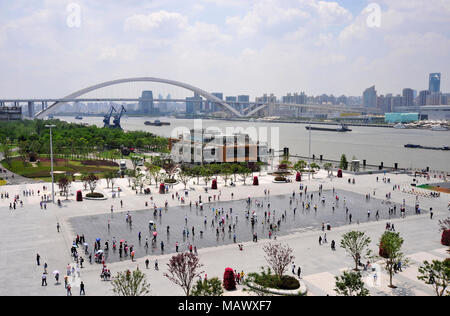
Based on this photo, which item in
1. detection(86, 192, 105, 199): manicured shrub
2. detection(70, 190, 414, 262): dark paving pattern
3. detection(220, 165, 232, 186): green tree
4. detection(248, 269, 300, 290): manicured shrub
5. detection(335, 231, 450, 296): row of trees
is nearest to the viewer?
detection(335, 231, 450, 296): row of trees

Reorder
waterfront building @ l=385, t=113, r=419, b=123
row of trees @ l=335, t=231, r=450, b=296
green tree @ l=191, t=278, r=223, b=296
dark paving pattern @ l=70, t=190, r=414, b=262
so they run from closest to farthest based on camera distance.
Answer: green tree @ l=191, t=278, r=223, b=296 → row of trees @ l=335, t=231, r=450, b=296 → dark paving pattern @ l=70, t=190, r=414, b=262 → waterfront building @ l=385, t=113, r=419, b=123

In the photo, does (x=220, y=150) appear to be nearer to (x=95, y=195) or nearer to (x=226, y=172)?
(x=226, y=172)

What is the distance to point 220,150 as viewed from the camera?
44.8 meters

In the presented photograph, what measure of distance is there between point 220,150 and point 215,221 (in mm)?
21524

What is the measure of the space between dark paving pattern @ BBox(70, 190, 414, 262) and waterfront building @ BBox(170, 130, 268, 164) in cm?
1472

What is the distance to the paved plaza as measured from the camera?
15.0 metres

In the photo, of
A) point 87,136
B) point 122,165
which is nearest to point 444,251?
point 122,165

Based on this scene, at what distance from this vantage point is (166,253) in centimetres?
1800

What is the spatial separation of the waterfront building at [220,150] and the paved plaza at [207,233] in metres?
10.7

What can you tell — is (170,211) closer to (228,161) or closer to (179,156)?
(228,161)

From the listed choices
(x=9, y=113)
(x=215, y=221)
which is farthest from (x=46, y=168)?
(x=9, y=113)

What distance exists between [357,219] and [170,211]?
11.9m

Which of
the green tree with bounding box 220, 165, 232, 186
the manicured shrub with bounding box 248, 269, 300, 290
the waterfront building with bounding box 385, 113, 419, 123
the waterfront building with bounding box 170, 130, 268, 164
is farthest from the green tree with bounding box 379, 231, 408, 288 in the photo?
the waterfront building with bounding box 385, 113, 419, 123

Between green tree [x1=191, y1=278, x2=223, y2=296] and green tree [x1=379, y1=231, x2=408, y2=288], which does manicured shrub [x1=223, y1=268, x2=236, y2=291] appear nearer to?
green tree [x1=191, y1=278, x2=223, y2=296]
